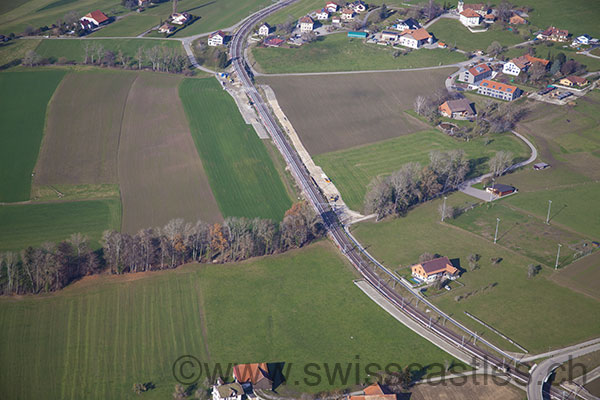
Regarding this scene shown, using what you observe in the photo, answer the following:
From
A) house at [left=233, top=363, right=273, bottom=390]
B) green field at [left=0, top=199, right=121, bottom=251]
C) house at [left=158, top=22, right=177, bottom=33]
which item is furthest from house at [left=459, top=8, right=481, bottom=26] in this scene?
house at [left=233, top=363, right=273, bottom=390]

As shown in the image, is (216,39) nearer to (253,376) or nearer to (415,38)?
(415,38)

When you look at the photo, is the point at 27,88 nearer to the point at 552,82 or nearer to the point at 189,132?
the point at 189,132

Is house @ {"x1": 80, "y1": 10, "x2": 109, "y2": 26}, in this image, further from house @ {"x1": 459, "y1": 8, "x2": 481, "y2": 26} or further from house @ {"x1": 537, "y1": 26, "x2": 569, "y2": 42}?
house @ {"x1": 537, "y1": 26, "x2": 569, "y2": 42}

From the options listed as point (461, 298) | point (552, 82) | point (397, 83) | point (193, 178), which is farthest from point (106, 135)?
point (552, 82)

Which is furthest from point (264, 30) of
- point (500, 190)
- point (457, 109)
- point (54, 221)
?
point (54, 221)

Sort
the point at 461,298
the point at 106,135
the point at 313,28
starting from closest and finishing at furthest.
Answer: the point at 461,298 < the point at 106,135 < the point at 313,28
